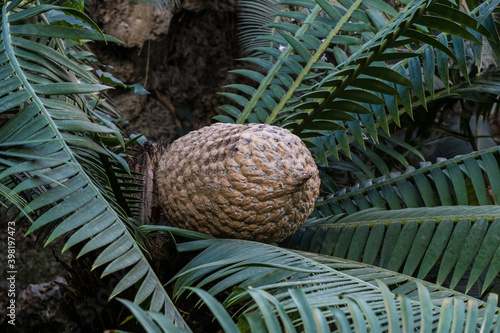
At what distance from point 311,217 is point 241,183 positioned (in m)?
0.43

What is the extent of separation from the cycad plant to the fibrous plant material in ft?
0.19

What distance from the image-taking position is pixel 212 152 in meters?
0.81

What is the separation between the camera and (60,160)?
0.60m

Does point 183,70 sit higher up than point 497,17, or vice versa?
point 497,17

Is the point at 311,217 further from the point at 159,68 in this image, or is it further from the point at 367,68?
the point at 159,68

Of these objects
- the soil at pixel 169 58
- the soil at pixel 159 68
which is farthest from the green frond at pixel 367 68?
the soil at pixel 169 58

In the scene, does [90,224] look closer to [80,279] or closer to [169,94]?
[80,279]

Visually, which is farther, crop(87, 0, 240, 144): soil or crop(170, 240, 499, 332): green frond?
crop(87, 0, 240, 144): soil

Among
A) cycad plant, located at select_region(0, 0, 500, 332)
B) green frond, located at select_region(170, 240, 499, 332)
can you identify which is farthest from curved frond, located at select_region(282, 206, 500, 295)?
green frond, located at select_region(170, 240, 499, 332)

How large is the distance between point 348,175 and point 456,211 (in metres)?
0.80

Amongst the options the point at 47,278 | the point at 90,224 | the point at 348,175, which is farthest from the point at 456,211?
the point at 47,278

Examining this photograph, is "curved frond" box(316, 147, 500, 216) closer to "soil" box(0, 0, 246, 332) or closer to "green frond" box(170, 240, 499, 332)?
"green frond" box(170, 240, 499, 332)

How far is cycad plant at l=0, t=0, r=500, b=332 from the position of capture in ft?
1.68

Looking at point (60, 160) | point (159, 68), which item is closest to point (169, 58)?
point (159, 68)
